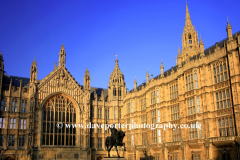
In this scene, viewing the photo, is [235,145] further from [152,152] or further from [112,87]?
[112,87]

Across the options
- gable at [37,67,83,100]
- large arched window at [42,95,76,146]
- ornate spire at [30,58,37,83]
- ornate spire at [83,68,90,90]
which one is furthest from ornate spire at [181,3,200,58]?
ornate spire at [30,58,37,83]

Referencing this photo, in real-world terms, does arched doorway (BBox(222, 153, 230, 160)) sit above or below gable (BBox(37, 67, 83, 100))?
below

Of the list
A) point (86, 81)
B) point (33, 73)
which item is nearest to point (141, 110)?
point (86, 81)

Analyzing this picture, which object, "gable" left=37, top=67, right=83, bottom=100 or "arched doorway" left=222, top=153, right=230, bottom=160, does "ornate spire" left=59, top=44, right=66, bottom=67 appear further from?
"arched doorway" left=222, top=153, right=230, bottom=160

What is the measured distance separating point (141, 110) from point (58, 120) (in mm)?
19183

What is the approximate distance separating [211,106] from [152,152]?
18.3 meters

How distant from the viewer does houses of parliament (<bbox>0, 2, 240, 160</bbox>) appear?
4125 cm

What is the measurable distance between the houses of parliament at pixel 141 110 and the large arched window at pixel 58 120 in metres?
0.19

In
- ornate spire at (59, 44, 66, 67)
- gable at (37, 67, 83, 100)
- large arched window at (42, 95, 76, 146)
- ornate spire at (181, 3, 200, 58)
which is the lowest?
large arched window at (42, 95, 76, 146)

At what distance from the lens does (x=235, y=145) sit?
37500 mm

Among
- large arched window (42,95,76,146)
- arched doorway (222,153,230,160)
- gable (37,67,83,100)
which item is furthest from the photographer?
gable (37,67,83,100)

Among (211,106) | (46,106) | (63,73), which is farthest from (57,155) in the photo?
(211,106)

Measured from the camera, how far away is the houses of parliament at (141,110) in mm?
41250

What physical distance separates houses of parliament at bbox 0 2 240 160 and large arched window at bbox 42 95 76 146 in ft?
0.63
